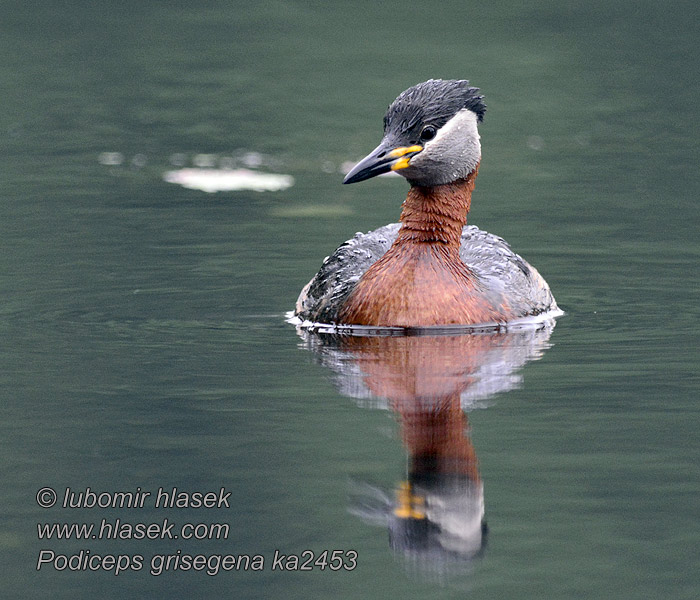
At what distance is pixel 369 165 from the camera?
9.99 meters

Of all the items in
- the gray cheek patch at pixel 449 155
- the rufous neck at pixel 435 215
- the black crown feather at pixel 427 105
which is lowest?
the rufous neck at pixel 435 215

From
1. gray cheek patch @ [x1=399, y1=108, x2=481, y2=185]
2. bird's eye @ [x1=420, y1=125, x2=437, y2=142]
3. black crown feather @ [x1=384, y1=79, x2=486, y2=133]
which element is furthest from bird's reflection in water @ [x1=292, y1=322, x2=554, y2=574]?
black crown feather @ [x1=384, y1=79, x2=486, y2=133]

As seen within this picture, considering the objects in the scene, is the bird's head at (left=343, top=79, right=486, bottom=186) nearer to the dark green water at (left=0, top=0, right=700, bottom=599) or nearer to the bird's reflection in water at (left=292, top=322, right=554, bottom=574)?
the bird's reflection in water at (left=292, top=322, right=554, bottom=574)

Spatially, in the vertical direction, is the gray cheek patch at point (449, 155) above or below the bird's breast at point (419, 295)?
above

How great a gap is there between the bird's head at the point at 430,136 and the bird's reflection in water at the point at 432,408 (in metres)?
1.32

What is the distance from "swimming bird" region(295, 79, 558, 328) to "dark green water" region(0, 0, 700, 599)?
0.60 meters

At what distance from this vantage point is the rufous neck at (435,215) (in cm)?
1055

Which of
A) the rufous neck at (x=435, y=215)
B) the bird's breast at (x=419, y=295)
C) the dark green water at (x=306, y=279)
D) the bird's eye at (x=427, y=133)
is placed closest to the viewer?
the dark green water at (x=306, y=279)

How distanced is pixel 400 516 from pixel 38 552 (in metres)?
1.62

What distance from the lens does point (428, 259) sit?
408 inches

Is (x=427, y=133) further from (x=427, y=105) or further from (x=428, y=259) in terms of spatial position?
(x=428, y=259)

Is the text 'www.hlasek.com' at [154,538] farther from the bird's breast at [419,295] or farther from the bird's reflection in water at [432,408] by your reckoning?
the bird's breast at [419,295]

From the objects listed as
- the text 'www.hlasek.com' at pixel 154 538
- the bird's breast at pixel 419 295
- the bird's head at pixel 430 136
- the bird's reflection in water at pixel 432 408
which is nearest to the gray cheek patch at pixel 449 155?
the bird's head at pixel 430 136

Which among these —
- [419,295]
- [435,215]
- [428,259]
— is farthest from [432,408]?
[435,215]
